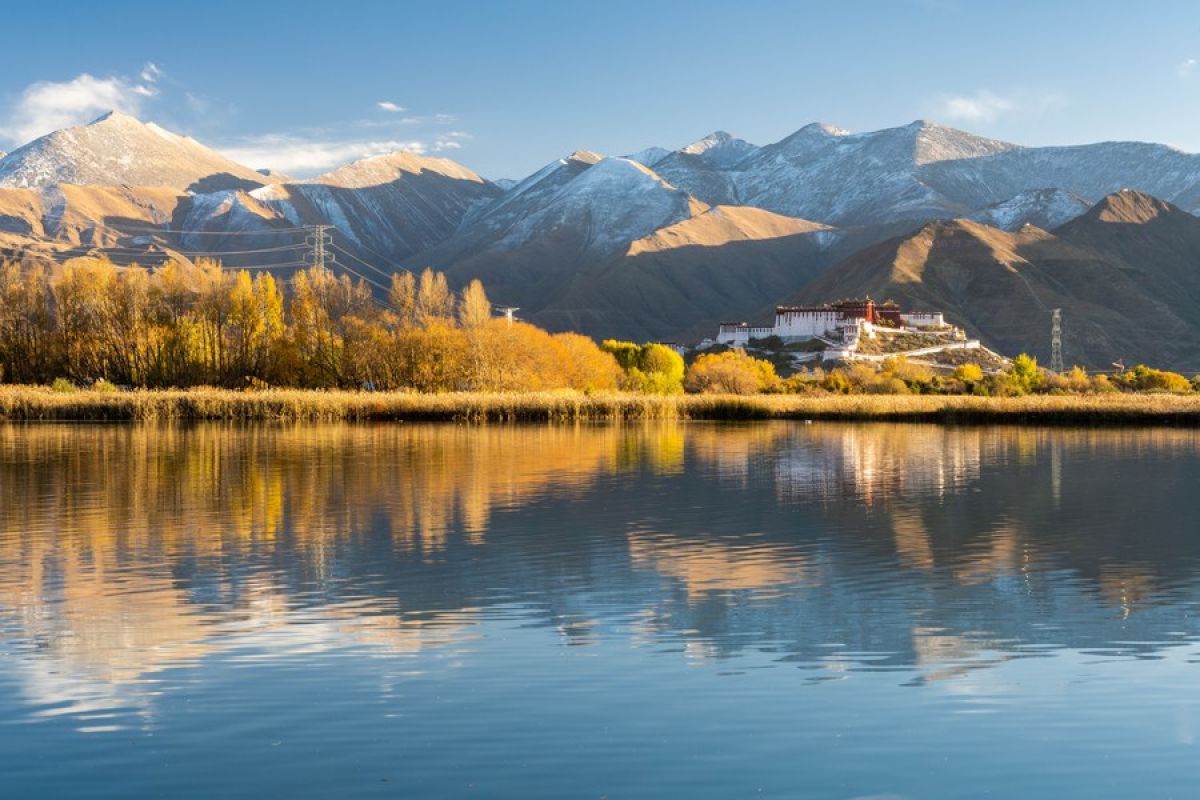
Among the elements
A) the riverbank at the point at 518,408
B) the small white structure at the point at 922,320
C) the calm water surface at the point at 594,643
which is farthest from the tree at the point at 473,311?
the small white structure at the point at 922,320

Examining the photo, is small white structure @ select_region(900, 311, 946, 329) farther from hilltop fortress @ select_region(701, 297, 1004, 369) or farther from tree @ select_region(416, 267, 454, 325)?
tree @ select_region(416, 267, 454, 325)

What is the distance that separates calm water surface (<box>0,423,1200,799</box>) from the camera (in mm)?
8297

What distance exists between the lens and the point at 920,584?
1495 cm

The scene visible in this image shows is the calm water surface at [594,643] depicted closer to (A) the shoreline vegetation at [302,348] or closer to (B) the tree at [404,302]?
(A) the shoreline vegetation at [302,348]

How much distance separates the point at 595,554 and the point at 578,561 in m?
0.66

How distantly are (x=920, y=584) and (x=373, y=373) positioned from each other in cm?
5384

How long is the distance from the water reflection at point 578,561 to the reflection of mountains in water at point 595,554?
0.07m

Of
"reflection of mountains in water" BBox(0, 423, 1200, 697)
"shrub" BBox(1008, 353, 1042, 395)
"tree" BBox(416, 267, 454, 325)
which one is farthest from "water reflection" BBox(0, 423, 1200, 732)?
"shrub" BBox(1008, 353, 1042, 395)

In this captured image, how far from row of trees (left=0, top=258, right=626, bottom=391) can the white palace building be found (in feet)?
329

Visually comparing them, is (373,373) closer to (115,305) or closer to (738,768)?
(115,305)

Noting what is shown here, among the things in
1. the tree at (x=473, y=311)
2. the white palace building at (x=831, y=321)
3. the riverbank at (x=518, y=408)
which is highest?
the white palace building at (x=831, y=321)

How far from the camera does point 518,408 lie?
53125 millimetres

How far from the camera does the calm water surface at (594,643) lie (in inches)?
327

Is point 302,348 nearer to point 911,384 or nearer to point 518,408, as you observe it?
point 518,408
